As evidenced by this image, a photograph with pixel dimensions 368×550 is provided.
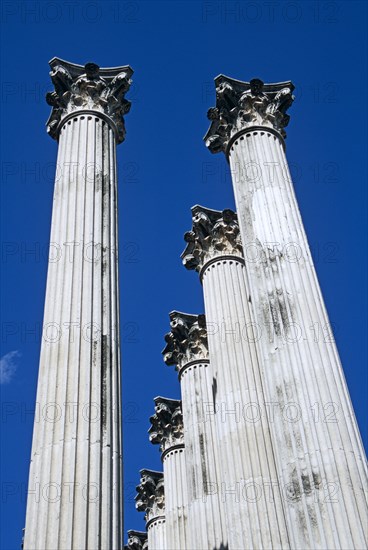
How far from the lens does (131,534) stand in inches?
1884

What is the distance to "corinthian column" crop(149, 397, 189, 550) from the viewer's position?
3334 cm

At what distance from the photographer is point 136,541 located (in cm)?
4759

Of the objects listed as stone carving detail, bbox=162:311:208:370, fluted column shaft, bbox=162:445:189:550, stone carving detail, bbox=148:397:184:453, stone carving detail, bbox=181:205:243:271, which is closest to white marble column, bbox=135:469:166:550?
stone carving detail, bbox=148:397:184:453

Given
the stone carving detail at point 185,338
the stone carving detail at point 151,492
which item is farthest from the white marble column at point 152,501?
the stone carving detail at point 185,338

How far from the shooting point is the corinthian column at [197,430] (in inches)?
1102

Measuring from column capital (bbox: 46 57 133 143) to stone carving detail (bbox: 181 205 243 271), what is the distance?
6988mm

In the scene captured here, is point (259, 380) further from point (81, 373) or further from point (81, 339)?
point (81, 373)

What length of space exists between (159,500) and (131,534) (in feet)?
23.9

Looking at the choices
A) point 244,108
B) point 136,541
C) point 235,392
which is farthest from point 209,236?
point 136,541

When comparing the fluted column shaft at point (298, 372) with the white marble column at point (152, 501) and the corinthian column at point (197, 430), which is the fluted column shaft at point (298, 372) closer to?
the corinthian column at point (197, 430)

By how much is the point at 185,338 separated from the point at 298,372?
16.1 metres

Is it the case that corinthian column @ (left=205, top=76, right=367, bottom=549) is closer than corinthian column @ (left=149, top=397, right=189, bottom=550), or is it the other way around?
corinthian column @ (left=205, top=76, right=367, bottom=549)

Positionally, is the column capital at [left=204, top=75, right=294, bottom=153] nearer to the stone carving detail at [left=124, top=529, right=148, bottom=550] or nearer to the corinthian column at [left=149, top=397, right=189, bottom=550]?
the corinthian column at [left=149, top=397, right=189, bottom=550]

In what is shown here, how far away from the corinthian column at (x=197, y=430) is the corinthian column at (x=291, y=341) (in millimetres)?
9060
